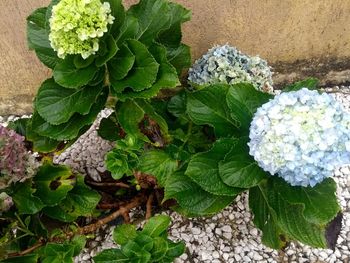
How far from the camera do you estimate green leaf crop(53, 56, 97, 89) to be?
5.16 feet

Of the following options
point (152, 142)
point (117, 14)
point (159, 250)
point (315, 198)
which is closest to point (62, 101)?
point (117, 14)

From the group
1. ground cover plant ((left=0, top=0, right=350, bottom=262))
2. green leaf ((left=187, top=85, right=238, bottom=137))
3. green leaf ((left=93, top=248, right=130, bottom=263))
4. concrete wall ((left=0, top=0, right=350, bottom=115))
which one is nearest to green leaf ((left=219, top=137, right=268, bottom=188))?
ground cover plant ((left=0, top=0, right=350, bottom=262))

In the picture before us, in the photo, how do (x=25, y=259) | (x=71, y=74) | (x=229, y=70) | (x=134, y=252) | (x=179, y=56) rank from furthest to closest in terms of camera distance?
1. (x=229, y=70)
2. (x=179, y=56)
3. (x=25, y=259)
4. (x=71, y=74)
5. (x=134, y=252)

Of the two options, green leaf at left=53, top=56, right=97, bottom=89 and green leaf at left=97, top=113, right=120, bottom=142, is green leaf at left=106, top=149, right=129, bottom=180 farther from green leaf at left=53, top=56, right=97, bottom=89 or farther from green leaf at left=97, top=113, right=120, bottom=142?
green leaf at left=97, top=113, right=120, bottom=142

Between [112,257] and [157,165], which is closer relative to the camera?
[112,257]

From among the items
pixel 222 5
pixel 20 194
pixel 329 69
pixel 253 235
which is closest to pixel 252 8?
pixel 222 5

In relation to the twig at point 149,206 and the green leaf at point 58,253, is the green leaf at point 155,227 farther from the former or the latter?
the twig at point 149,206

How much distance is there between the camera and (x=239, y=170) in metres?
1.55

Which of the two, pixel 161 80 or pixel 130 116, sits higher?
pixel 161 80

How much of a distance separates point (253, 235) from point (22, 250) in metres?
0.89

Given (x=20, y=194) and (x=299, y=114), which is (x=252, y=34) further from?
(x=20, y=194)

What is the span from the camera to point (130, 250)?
1.50m

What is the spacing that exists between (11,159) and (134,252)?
0.50 meters

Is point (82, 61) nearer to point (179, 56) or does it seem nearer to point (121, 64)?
point (121, 64)
